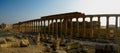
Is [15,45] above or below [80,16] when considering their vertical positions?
below

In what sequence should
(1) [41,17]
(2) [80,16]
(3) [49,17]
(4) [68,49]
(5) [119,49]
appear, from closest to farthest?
(4) [68,49] → (5) [119,49] → (2) [80,16] → (3) [49,17] → (1) [41,17]

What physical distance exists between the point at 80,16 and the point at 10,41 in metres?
19.4

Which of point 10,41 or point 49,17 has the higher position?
point 49,17

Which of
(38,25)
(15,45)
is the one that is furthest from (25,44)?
(38,25)

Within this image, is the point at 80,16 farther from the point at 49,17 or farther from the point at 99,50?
the point at 99,50

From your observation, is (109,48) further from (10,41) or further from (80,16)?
(80,16)

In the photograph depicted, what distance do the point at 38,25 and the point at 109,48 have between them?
30.8 m

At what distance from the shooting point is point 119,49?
1697cm

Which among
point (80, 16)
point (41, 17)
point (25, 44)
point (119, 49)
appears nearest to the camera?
point (25, 44)

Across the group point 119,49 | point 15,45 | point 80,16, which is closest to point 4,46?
point 15,45

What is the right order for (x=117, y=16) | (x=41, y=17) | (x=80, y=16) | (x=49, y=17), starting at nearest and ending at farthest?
(x=117, y=16) < (x=80, y=16) < (x=49, y=17) < (x=41, y=17)

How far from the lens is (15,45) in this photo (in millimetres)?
12906

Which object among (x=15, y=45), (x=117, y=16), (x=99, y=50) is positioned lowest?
(x=99, y=50)

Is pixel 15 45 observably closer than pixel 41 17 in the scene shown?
Yes
